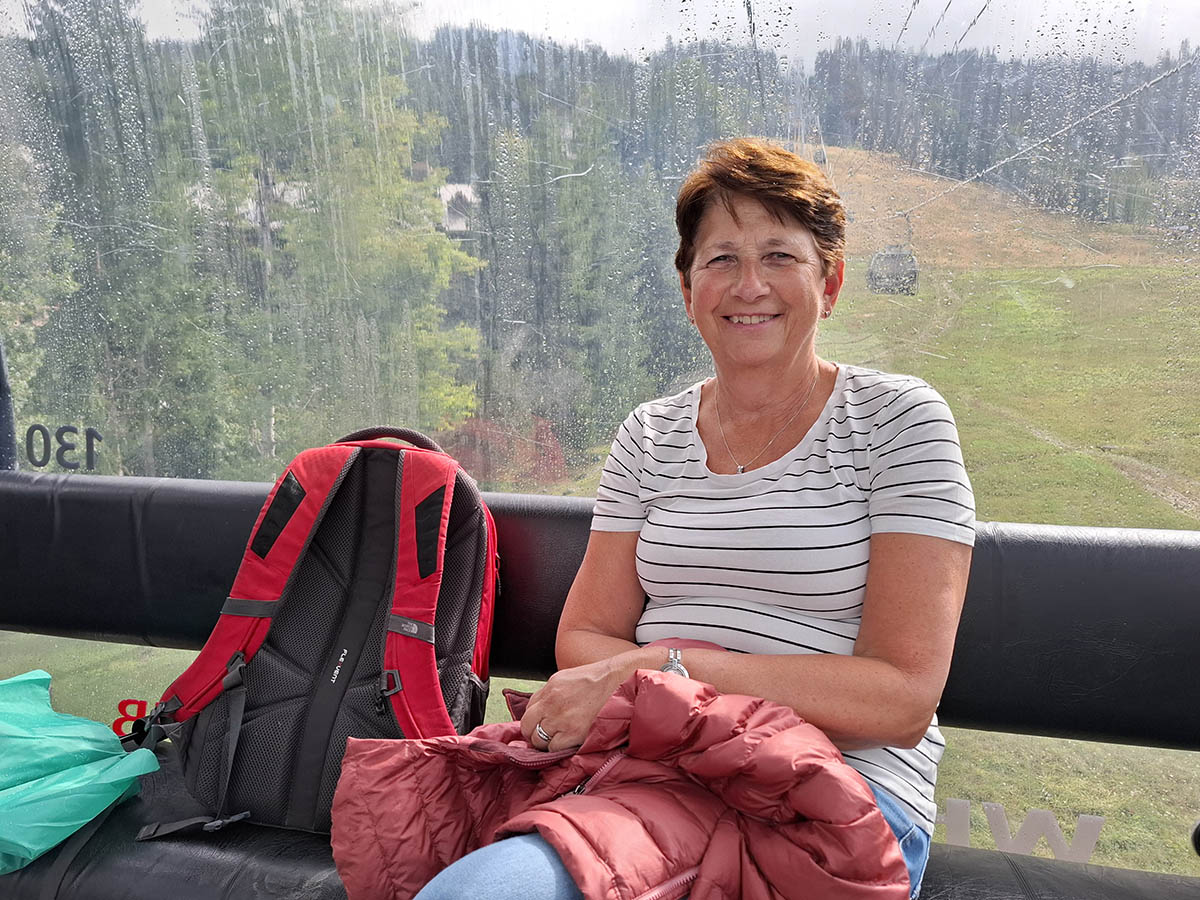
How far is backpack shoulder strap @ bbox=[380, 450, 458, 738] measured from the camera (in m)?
1.59

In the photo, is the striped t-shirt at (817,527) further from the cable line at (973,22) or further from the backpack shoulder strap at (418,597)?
the cable line at (973,22)

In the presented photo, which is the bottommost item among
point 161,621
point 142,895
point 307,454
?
point 142,895

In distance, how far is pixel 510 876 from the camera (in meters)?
0.95

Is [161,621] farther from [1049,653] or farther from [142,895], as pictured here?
[1049,653]

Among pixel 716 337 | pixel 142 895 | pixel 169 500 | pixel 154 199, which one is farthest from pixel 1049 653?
pixel 154 199

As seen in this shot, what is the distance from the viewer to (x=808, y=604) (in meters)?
1.32

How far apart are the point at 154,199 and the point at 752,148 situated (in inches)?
69.7

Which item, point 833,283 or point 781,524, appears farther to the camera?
point 833,283

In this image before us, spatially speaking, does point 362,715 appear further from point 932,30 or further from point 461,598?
point 932,30

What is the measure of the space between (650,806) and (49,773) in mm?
1201

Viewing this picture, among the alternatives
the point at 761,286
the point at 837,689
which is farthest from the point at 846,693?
the point at 761,286

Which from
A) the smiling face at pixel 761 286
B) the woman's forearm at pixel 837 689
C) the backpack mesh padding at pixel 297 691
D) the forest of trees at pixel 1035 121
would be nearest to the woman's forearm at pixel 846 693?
the woman's forearm at pixel 837 689

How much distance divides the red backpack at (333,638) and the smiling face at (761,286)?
1.99ft

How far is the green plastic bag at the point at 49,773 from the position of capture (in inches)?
59.2
